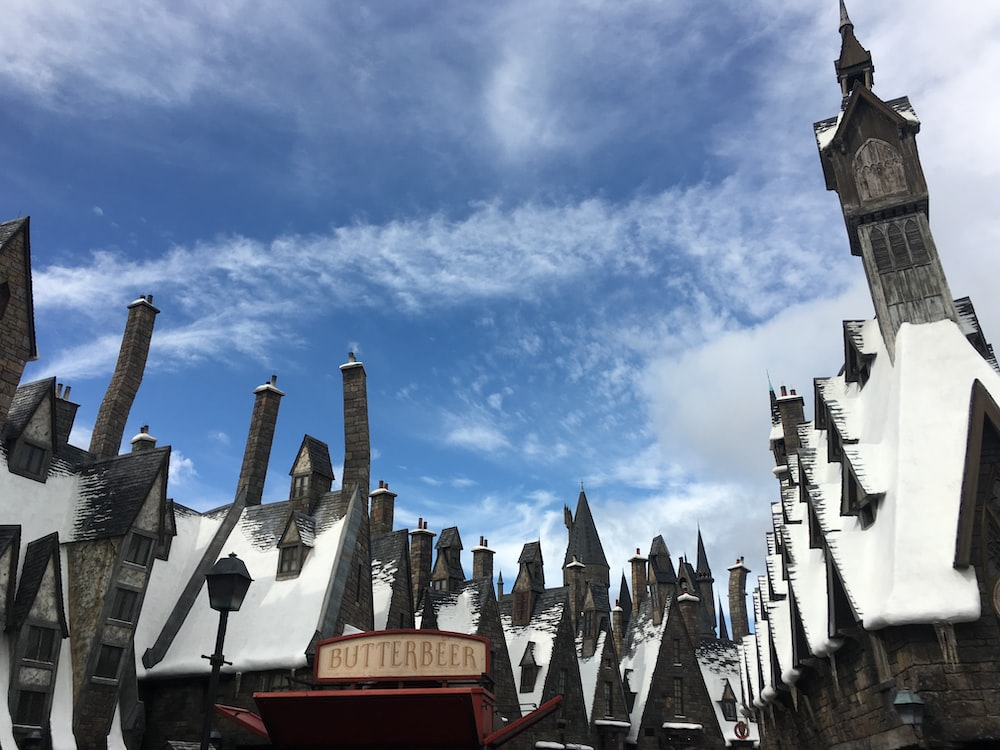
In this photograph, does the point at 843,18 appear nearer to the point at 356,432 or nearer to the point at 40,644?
the point at 356,432

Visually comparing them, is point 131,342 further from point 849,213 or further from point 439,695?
point 849,213

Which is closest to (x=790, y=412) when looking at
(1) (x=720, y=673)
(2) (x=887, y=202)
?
(2) (x=887, y=202)

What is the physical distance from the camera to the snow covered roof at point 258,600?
19.7 meters

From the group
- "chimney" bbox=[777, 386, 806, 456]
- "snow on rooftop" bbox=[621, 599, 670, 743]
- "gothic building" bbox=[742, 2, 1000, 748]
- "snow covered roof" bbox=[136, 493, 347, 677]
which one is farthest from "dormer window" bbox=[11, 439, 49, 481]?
"snow on rooftop" bbox=[621, 599, 670, 743]

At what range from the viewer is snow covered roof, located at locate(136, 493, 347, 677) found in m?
19.7

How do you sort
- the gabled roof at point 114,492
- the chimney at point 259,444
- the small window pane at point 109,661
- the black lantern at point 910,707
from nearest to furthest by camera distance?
the black lantern at point 910,707 → the small window pane at point 109,661 → the gabled roof at point 114,492 → the chimney at point 259,444

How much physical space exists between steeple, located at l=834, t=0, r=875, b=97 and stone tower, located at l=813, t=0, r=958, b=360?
0.20ft

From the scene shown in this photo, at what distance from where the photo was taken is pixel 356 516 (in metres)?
23.0

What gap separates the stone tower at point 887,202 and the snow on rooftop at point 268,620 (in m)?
15.6

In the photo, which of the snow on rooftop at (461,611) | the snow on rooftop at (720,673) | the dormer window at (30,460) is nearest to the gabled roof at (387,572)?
the snow on rooftop at (461,611)

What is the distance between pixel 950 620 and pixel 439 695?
8.32 metres

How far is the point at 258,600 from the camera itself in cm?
2155

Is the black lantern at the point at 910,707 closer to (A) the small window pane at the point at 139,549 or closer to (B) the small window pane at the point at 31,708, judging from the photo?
(B) the small window pane at the point at 31,708

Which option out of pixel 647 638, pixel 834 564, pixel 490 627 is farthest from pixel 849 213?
pixel 647 638
